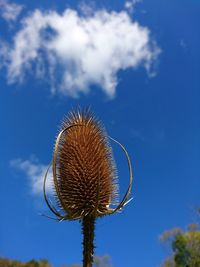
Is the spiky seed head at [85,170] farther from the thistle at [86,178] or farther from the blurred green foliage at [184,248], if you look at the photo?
the blurred green foliage at [184,248]

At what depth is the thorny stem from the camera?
532cm

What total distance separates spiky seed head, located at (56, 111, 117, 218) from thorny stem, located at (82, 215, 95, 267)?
4.0 inches

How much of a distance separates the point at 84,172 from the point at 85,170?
0.03m

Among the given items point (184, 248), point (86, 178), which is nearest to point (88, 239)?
point (86, 178)

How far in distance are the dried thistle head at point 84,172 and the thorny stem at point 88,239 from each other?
91 mm

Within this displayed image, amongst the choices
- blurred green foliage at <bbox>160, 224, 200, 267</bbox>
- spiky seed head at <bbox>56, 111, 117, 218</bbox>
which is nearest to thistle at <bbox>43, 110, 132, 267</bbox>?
spiky seed head at <bbox>56, 111, 117, 218</bbox>

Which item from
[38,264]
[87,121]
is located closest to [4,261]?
[38,264]

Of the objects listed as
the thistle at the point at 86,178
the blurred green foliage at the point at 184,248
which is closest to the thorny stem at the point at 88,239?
the thistle at the point at 86,178

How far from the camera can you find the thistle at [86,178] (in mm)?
5547

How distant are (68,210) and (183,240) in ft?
128

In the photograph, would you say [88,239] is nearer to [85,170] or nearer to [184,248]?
[85,170]

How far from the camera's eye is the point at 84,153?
597cm

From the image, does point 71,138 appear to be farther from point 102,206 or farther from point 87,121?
point 102,206

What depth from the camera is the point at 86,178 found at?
5758mm
